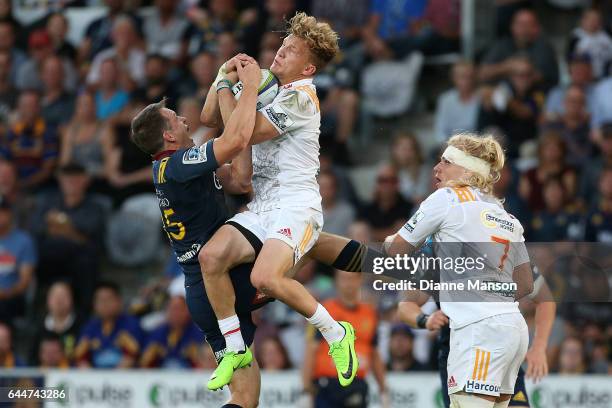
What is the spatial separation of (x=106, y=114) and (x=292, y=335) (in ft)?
14.5

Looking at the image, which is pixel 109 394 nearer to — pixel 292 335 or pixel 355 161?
pixel 292 335

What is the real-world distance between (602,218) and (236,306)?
574 centimetres

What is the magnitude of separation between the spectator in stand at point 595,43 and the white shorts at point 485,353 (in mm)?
7569

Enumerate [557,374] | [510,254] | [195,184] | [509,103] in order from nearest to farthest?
1. [510,254]
2. [195,184]
3. [557,374]
4. [509,103]

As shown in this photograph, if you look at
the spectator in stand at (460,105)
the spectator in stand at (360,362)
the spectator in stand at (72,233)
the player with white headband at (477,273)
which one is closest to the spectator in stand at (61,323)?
the spectator in stand at (72,233)

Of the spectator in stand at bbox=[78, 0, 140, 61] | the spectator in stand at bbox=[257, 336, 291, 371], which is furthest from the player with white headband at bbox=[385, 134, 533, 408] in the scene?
the spectator in stand at bbox=[78, 0, 140, 61]

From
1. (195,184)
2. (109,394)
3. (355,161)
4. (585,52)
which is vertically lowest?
(109,394)

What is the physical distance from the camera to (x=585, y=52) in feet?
46.8

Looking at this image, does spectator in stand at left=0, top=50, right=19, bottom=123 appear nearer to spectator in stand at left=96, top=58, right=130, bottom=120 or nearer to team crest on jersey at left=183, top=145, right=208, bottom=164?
spectator in stand at left=96, top=58, right=130, bottom=120

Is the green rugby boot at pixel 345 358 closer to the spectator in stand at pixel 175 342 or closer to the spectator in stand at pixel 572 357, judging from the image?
the spectator in stand at pixel 572 357

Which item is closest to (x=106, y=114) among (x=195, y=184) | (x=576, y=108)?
(x=576, y=108)

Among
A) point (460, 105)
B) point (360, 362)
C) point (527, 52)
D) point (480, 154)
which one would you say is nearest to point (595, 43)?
point (527, 52)

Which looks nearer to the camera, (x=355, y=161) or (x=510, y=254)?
(x=510, y=254)

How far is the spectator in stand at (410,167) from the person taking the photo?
1405cm
